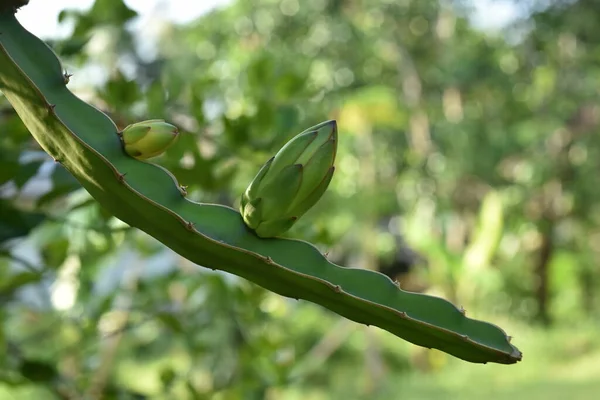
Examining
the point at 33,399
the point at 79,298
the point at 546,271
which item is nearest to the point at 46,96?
the point at 79,298

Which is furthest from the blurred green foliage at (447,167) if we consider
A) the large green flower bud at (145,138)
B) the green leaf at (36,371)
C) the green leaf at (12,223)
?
the large green flower bud at (145,138)

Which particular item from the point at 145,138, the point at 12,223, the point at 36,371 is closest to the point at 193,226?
the point at 145,138

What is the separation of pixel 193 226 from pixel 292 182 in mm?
36

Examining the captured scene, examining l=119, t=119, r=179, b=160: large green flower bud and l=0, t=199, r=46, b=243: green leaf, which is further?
l=0, t=199, r=46, b=243: green leaf

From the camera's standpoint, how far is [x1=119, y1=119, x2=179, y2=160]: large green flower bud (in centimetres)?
23

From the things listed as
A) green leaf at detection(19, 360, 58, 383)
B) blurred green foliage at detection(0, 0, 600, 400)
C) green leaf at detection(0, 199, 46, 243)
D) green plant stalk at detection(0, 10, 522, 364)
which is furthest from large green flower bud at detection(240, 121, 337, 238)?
blurred green foliage at detection(0, 0, 600, 400)

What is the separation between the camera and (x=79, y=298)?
0.68 meters

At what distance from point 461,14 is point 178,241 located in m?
5.30

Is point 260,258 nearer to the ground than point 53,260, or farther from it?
farther from it

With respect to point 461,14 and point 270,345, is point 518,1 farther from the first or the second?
point 270,345

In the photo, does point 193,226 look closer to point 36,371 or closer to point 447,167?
point 36,371

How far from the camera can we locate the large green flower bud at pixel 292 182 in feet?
0.73

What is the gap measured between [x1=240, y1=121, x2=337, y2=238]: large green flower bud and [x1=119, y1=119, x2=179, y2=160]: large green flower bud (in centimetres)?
3

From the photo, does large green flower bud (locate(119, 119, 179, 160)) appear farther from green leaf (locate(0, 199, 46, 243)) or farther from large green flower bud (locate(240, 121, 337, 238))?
green leaf (locate(0, 199, 46, 243))
